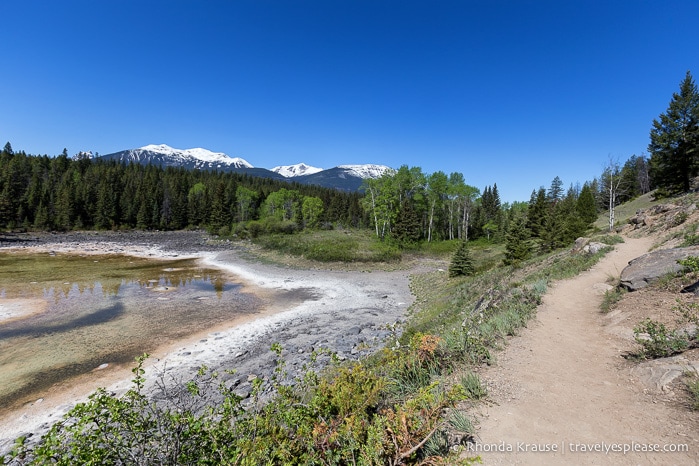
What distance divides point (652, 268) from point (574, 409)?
8.44 meters

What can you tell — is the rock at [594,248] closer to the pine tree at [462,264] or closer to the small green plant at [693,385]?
the pine tree at [462,264]

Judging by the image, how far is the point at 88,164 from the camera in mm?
107750

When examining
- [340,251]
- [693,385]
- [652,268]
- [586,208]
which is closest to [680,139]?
[586,208]

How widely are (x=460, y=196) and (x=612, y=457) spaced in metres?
54.6

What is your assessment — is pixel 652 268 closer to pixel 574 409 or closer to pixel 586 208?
pixel 574 409

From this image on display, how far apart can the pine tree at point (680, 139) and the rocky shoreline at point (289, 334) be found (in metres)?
35.7

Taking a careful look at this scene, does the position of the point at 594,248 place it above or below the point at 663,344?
above

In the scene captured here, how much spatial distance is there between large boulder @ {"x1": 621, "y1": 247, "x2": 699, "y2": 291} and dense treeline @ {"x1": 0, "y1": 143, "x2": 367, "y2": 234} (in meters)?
61.1

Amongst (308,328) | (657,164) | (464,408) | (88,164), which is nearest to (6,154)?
(88,164)

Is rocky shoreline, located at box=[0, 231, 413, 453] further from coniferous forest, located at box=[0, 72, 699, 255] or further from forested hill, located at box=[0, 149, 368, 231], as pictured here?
forested hill, located at box=[0, 149, 368, 231]

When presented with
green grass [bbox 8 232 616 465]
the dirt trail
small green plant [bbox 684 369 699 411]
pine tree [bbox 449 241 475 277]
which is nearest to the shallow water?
green grass [bbox 8 232 616 465]

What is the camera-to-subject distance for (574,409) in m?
4.76

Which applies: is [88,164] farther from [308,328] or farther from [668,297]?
[668,297]

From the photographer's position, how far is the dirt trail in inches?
152
